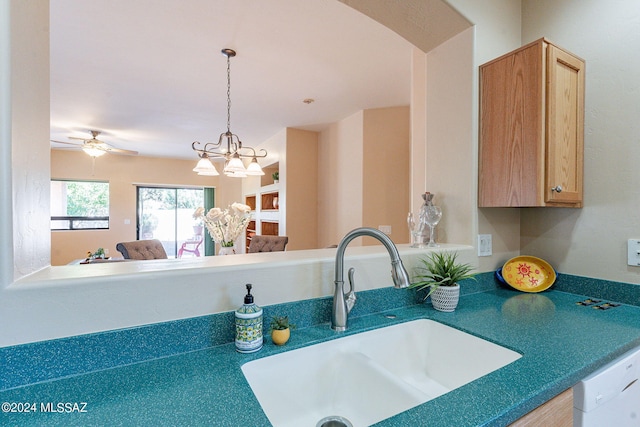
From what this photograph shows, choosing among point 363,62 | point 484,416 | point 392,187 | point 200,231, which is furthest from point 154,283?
point 200,231

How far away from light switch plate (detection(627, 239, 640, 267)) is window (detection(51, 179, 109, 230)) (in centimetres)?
781

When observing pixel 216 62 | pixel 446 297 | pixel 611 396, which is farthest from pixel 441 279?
pixel 216 62

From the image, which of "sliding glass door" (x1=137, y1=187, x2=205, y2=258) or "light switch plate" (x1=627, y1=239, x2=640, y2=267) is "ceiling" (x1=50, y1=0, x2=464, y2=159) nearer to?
"light switch plate" (x1=627, y1=239, x2=640, y2=267)

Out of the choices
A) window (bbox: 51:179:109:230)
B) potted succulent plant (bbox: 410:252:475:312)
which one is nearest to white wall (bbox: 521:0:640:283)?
potted succulent plant (bbox: 410:252:475:312)

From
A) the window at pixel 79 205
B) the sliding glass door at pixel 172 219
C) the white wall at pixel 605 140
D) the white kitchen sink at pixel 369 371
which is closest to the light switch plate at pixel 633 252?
the white wall at pixel 605 140

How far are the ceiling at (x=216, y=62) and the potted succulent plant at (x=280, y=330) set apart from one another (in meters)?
1.91

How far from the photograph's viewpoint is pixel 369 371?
0.90 metres

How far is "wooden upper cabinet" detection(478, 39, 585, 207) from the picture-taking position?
126 centimetres

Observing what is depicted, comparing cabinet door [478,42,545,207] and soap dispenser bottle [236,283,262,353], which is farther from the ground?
cabinet door [478,42,545,207]

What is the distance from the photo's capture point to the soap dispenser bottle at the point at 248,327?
0.85 m

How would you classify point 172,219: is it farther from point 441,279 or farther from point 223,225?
point 441,279

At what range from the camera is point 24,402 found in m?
0.63

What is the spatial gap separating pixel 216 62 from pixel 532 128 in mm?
2440

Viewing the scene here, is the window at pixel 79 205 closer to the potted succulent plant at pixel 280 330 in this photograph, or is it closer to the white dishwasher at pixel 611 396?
the potted succulent plant at pixel 280 330
